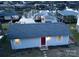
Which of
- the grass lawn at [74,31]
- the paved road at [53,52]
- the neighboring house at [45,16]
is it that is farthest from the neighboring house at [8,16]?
the grass lawn at [74,31]

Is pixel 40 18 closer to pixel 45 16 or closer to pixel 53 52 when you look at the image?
pixel 45 16

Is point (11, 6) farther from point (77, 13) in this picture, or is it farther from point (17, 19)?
point (77, 13)

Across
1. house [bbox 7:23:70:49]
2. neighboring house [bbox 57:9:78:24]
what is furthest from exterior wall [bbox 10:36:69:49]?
neighboring house [bbox 57:9:78:24]

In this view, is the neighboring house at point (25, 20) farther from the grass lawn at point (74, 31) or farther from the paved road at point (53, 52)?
the grass lawn at point (74, 31)

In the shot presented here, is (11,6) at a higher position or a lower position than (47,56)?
higher

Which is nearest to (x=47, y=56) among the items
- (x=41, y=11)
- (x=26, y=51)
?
(x=26, y=51)

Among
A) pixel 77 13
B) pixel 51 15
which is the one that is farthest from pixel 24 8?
pixel 77 13
